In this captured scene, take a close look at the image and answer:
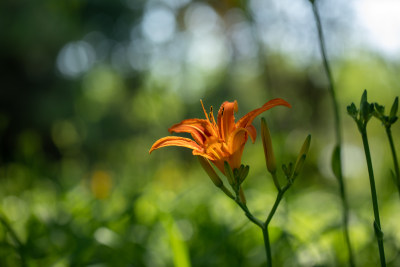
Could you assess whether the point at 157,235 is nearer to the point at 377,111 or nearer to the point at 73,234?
the point at 73,234

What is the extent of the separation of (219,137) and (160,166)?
183 inches

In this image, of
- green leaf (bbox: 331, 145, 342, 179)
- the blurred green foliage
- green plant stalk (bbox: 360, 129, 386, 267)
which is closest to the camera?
green plant stalk (bbox: 360, 129, 386, 267)

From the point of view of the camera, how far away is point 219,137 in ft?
2.88

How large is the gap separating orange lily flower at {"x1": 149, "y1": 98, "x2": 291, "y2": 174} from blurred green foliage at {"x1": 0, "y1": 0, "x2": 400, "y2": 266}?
12.8 inches

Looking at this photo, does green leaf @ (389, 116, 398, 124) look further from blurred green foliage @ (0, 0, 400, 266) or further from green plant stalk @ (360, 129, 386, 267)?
blurred green foliage @ (0, 0, 400, 266)

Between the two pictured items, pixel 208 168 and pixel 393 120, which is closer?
pixel 393 120

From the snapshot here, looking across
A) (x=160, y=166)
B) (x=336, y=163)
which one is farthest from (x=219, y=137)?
(x=160, y=166)

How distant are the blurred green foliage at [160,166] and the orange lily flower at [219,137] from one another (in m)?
0.33

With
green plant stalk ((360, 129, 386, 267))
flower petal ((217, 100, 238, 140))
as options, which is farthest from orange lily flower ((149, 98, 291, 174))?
green plant stalk ((360, 129, 386, 267))

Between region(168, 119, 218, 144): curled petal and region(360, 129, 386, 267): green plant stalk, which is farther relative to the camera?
region(168, 119, 218, 144): curled petal

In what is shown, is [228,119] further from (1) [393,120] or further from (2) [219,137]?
(1) [393,120]

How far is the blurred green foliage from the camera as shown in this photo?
144cm

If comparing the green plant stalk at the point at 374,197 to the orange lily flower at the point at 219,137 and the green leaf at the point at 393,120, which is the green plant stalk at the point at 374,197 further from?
the orange lily flower at the point at 219,137

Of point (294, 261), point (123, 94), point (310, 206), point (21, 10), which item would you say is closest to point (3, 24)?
point (21, 10)
